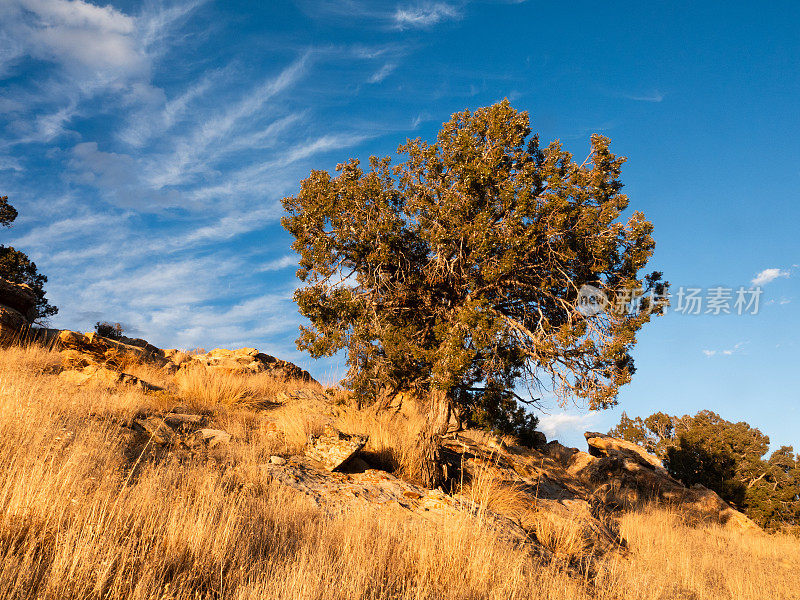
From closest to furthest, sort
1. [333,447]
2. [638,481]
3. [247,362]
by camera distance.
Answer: [333,447] → [247,362] → [638,481]

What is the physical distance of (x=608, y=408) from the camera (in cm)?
1209

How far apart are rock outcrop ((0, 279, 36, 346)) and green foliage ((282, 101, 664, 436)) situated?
8.18 metres

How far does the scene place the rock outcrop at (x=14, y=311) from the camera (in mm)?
13068

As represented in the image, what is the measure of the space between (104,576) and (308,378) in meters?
18.4

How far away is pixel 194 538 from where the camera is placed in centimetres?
441

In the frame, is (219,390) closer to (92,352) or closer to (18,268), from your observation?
(92,352)

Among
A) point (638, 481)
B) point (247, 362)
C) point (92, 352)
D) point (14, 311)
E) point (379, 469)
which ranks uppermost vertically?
point (247, 362)

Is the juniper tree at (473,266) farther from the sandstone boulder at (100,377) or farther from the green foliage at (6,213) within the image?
the green foliage at (6,213)

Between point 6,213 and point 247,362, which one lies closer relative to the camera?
point 247,362

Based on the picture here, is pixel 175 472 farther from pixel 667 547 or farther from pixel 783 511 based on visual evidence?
pixel 783 511

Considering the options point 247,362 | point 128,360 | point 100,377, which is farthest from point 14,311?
point 247,362

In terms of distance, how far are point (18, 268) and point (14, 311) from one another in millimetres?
15901

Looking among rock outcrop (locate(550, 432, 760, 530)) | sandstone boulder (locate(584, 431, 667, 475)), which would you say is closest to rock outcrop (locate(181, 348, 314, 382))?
rock outcrop (locate(550, 432, 760, 530))

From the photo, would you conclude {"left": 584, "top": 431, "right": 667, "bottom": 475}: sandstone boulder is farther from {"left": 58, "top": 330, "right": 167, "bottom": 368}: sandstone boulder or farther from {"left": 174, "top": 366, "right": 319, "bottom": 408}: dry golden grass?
{"left": 58, "top": 330, "right": 167, "bottom": 368}: sandstone boulder
